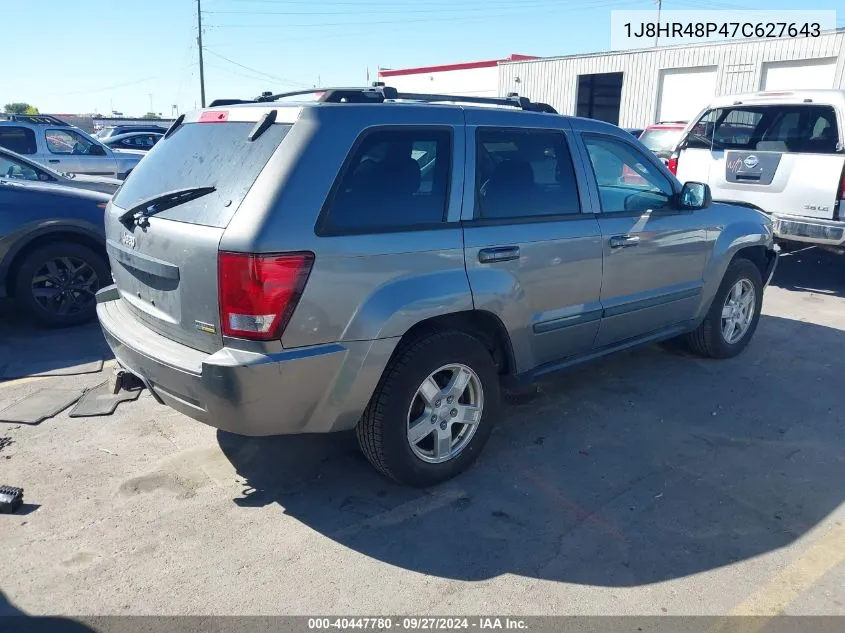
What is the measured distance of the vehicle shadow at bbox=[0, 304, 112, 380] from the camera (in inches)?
205

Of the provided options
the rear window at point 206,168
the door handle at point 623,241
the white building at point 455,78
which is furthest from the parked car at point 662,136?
the white building at point 455,78

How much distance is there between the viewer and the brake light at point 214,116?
11.2 feet

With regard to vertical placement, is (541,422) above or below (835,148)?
below

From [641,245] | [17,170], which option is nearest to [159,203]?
[641,245]

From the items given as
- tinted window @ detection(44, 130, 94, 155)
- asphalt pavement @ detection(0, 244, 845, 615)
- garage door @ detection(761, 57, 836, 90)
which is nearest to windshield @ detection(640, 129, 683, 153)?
asphalt pavement @ detection(0, 244, 845, 615)

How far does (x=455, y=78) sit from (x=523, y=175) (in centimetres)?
3749

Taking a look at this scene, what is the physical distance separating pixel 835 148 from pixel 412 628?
714cm

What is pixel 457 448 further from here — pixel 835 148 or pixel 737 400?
pixel 835 148

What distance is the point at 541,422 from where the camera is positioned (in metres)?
4.34

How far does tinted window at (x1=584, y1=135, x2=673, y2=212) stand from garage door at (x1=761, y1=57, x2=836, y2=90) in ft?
65.7

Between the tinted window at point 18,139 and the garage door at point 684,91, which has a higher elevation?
the garage door at point 684,91

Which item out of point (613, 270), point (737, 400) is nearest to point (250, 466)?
point (613, 270)

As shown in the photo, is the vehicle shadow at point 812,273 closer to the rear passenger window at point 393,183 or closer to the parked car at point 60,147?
the rear passenger window at point 393,183

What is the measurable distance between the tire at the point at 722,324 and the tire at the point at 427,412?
2452 millimetres
